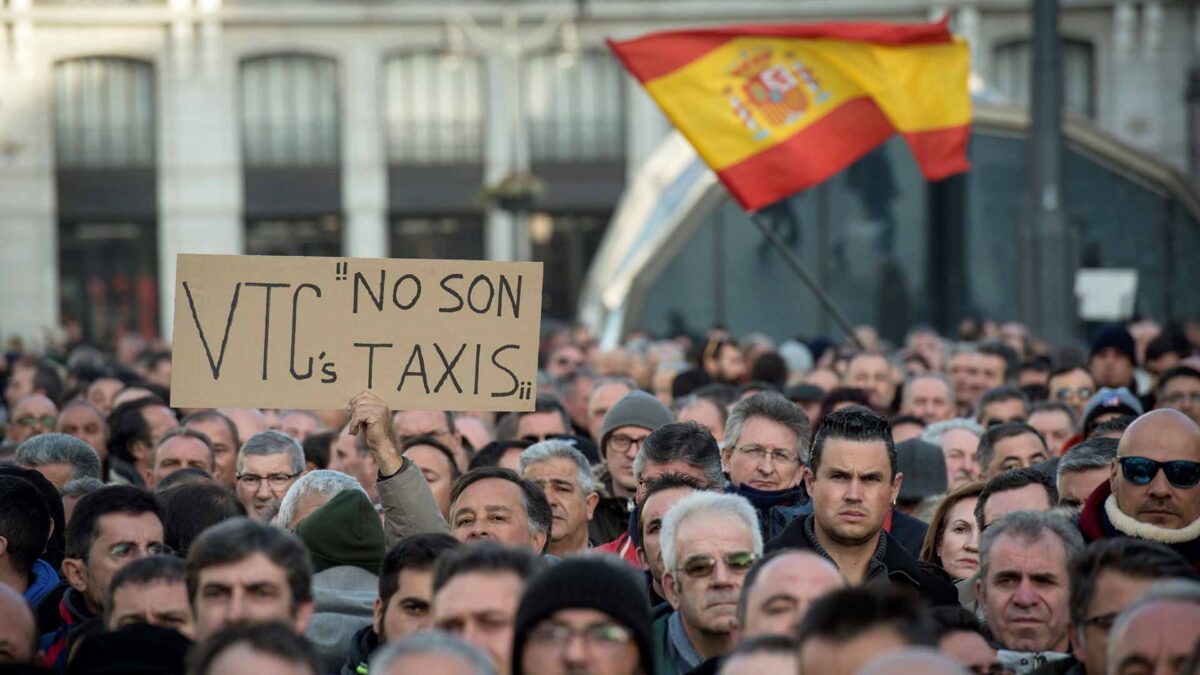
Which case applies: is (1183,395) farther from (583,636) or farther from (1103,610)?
(583,636)

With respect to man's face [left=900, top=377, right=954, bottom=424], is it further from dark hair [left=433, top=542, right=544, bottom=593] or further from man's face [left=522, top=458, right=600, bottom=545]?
dark hair [left=433, top=542, right=544, bottom=593]

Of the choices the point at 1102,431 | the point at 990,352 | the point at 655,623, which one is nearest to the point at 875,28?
the point at 990,352

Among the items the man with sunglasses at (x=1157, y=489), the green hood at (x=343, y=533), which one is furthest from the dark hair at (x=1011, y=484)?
the green hood at (x=343, y=533)

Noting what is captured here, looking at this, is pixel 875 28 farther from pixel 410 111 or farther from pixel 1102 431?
pixel 410 111

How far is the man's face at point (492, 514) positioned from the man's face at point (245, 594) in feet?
4.89

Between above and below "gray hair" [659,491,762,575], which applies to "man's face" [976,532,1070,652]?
below

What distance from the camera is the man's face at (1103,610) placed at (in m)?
5.24

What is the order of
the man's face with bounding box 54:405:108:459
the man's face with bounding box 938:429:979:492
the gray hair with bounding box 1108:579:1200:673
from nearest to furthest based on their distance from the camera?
the gray hair with bounding box 1108:579:1200:673 → the man's face with bounding box 938:429:979:492 → the man's face with bounding box 54:405:108:459

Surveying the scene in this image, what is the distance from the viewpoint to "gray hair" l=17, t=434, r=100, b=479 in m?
8.73

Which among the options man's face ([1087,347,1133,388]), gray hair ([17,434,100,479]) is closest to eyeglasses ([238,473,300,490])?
gray hair ([17,434,100,479])

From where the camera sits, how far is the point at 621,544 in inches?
303

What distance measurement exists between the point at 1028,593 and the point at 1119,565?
80cm

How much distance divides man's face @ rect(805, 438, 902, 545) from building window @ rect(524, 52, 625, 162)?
36.9m

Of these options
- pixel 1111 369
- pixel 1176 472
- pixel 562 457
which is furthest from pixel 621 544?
pixel 1111 369
